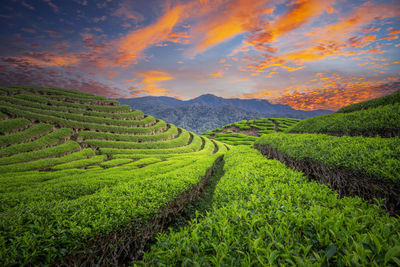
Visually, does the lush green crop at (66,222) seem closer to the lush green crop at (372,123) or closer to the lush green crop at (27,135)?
the lush green crop at (372,123)

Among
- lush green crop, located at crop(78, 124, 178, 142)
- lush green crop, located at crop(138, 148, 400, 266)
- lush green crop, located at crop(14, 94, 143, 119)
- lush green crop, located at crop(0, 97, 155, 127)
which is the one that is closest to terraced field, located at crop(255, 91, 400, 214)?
lush green crop, located at crop(138, 148, 400, 266)

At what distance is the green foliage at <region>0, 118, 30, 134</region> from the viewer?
26.8 meters

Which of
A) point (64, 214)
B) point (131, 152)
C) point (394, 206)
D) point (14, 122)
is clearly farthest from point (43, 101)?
point (394, 206)

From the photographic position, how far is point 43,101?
41.2m

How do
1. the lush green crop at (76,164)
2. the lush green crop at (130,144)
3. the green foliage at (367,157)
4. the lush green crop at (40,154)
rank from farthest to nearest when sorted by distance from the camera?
the lush green crop at (130,144) < the lush green crop at (40,154) < the lush green crop at (76,164) < the green foliage at (367,157)

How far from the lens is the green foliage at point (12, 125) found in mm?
26828

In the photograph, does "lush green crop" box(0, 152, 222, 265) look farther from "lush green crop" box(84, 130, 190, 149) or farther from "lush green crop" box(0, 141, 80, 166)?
"lush green crop" box(84, 130, 190, 149)

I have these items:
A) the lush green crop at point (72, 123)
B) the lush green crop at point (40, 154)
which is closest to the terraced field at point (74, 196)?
the lush green crop at point (40, 154)

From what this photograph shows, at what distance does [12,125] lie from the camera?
2809 centimetres

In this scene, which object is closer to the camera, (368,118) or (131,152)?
(368,118)

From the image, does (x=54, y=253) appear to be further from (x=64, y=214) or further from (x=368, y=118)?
(x=368, y=118)

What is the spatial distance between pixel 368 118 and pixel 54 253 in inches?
749

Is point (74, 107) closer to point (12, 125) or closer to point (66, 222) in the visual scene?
point (12, 125)

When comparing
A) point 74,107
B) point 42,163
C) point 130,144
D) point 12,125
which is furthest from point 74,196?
point 74,107
